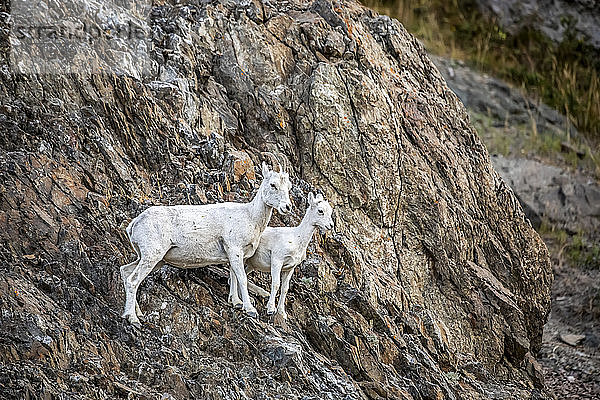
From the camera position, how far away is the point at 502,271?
12.1 m

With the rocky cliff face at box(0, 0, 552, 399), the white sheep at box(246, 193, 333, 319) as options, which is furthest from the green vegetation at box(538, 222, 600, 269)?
the white sheep at box(246, 193, 333, 319)

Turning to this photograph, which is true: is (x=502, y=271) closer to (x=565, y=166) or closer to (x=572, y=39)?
(x=565, y=166)

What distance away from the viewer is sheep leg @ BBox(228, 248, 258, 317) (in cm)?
855

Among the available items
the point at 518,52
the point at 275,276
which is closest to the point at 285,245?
the point at 275,276

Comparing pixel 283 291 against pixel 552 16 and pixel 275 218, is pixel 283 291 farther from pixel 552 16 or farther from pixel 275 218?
pixel 552 16

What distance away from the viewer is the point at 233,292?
28.9 feet

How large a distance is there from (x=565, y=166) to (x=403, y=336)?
11.4m

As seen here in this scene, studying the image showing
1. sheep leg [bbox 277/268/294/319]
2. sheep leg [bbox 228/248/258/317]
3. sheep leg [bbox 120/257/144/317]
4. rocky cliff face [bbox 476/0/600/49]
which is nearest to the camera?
sheep leg [bbox 120/257/144/317]

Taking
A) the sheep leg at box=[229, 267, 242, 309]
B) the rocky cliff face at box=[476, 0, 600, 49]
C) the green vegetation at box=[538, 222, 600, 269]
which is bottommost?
the green vegetation at box=[538, 222, 600, 269]

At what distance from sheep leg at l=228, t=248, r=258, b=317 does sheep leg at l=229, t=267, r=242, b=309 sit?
0.12 metres

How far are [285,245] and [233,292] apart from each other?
0.81m

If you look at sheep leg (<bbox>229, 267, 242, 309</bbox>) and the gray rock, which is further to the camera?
the gray rock

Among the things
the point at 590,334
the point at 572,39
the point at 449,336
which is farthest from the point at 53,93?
the point at 572,39

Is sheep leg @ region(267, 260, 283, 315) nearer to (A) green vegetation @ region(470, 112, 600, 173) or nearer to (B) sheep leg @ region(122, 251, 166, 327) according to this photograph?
(B) sheep leg @ region(122, 251, 166, 327)
